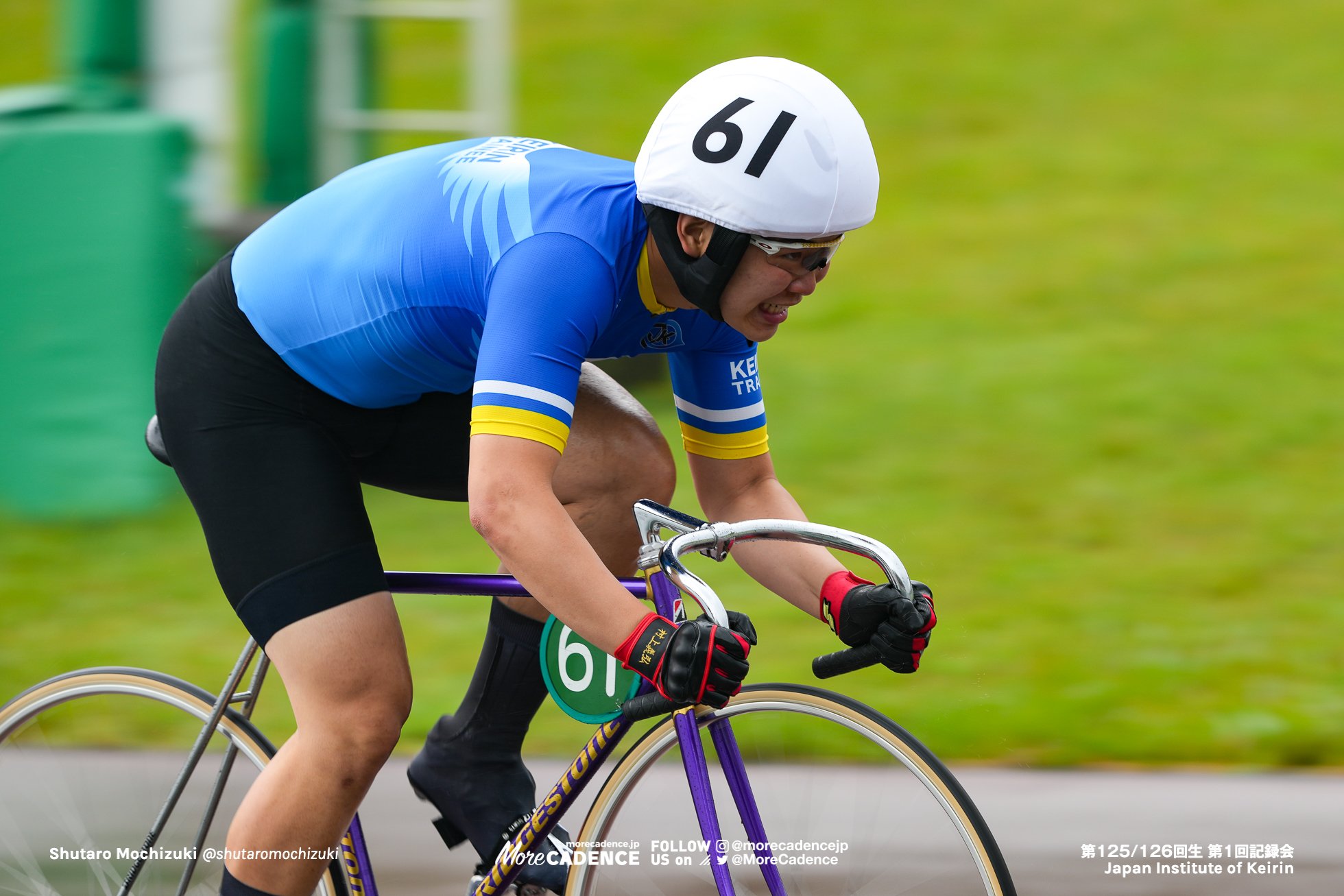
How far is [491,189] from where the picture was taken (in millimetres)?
2318

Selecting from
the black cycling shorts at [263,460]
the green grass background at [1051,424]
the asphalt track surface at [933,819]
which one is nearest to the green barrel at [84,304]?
the green grass background at [1051,424]

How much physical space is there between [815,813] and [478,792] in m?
0.71

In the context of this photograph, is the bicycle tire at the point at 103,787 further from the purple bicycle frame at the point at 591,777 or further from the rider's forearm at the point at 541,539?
the rider's forearm at the point at 541,539

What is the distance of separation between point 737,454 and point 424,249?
2.35 ft

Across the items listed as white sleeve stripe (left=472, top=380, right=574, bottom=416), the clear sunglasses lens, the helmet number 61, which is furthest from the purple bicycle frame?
the helmet number 61

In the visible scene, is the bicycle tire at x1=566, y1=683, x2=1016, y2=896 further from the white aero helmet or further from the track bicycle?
the white aero helmet

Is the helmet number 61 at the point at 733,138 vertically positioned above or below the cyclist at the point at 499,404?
above

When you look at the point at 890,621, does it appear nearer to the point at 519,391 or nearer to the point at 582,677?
the point at 582,677

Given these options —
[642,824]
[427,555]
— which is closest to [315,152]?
[427,555]

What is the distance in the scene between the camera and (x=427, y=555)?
5.50 m

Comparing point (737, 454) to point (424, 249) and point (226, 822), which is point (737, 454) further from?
point (226, 822)

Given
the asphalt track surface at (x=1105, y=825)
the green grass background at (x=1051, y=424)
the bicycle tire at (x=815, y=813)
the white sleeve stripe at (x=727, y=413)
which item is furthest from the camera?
the green grass background at (x=1051, y=424)

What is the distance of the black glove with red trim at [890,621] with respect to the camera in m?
2.27

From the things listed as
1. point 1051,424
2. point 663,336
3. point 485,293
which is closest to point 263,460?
point 485,293
